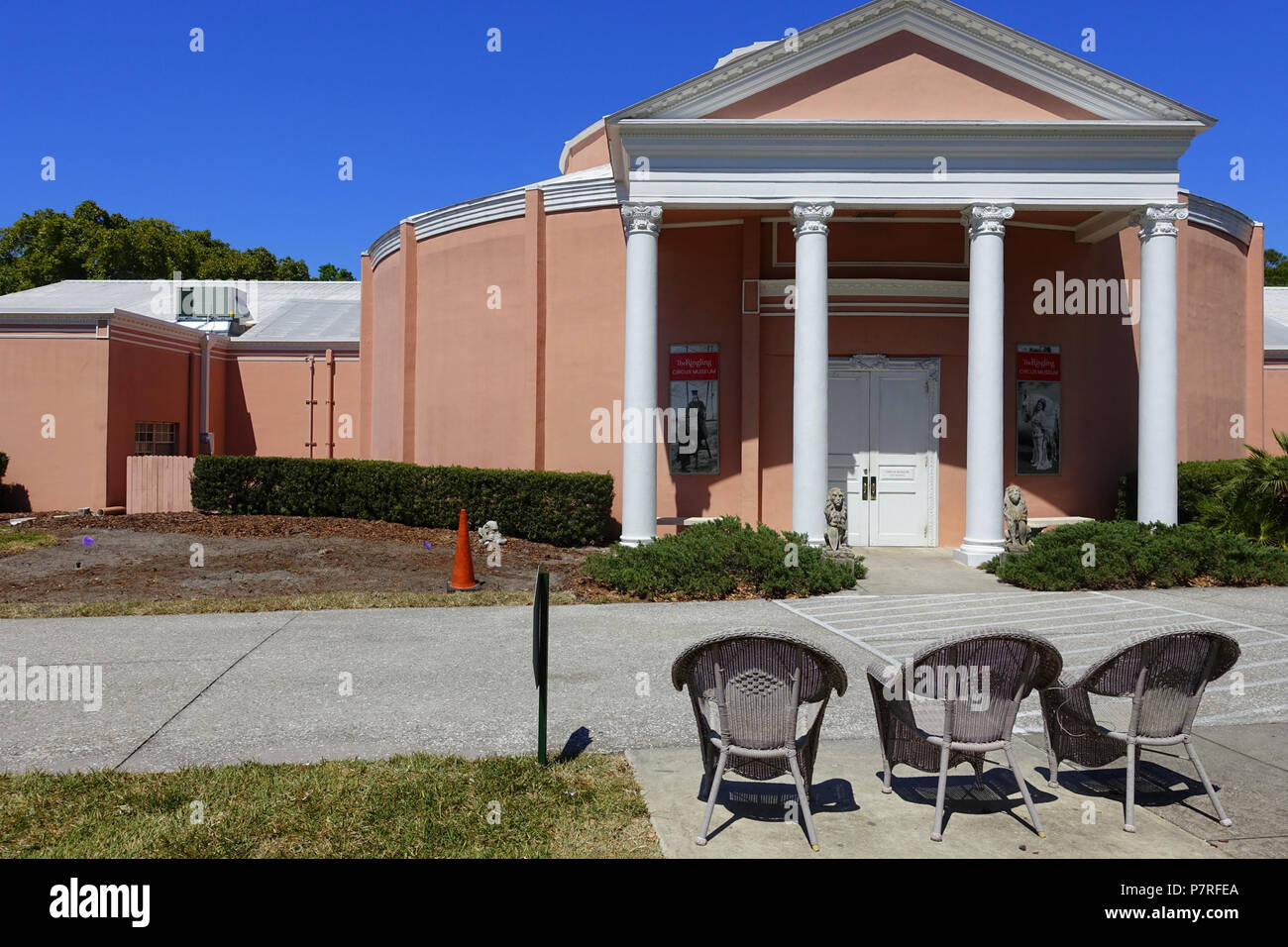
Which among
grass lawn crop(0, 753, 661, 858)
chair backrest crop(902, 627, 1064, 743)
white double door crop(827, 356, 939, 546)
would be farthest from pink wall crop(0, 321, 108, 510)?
chair backrest crop(902, 627, 1064, 743)

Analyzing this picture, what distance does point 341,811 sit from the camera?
412 cm

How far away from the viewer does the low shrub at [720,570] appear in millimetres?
10734

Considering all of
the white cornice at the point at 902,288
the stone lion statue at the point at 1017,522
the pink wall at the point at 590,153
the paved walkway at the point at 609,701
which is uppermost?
the pink wall at the point at 590,153

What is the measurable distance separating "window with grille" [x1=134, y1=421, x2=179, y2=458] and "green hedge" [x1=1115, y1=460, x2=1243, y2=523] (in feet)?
71.1

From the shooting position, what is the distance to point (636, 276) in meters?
13.0

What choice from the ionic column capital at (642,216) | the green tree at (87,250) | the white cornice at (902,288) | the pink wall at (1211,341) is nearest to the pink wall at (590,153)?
the white cornice at (902,288)

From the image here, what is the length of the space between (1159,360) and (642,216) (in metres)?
7.81

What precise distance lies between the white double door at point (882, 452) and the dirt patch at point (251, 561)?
468cm

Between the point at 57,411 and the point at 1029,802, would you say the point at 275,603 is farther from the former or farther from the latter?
the point at 57,411

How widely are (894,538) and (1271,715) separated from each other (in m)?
9.31

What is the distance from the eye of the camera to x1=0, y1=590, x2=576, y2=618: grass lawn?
32.0 ft

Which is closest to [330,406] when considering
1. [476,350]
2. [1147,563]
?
[476,350]

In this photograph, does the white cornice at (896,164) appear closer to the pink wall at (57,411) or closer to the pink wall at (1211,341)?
the pink wall at (1211,341)
